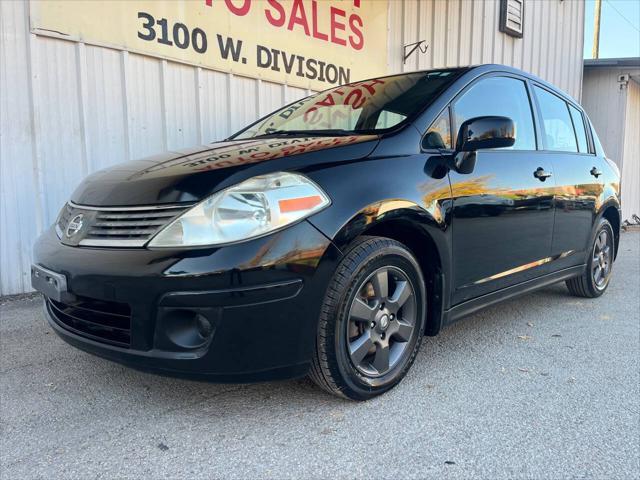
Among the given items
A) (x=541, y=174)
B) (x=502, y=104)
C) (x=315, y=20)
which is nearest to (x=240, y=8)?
(x=315, y=20)

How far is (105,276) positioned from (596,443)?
2.04 meters

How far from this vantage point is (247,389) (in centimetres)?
248

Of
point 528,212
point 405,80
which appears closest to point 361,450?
point 528,212

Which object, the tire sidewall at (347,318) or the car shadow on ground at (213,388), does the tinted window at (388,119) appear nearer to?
the tire sidewall at (347,318)

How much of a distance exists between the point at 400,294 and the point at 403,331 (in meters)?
0.19

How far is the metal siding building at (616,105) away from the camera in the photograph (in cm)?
1072

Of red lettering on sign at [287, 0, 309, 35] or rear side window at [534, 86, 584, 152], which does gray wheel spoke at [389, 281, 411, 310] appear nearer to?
rear side window at [534, 86, 584, 152]

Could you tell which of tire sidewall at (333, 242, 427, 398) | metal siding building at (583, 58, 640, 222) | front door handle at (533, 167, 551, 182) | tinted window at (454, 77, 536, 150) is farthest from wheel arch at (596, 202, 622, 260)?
metal siding building at (583, 58, 640, 222)

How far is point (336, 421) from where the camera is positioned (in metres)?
2.19

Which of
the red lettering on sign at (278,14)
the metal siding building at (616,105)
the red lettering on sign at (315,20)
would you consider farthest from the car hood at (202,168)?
the metal siding building at (616,105)

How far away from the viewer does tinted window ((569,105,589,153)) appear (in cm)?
417

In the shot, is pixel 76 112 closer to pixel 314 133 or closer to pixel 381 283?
pixel 314 133

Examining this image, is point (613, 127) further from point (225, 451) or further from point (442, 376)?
point (225, 451)

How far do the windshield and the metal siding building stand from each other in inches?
369
